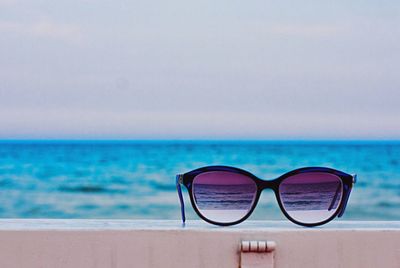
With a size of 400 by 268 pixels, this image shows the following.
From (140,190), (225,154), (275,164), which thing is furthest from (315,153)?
(140,190)

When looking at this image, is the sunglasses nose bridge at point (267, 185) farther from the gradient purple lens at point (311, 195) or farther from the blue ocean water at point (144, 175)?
the blue ocean water at point (144, 175)

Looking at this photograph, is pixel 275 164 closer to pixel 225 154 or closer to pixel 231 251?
pixel 225 154

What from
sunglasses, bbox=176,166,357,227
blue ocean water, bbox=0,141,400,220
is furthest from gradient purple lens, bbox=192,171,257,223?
blue ocean water, bbox=0,141,400,220

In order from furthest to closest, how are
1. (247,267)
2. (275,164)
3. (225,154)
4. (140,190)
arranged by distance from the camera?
1. (225,154)
2. (275,164)
3. (140,190)
4. (247,267)

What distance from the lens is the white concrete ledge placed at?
1106 millimetres

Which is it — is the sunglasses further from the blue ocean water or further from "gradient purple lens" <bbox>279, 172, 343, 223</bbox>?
the blue ocean water

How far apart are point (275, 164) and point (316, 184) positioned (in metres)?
24.6

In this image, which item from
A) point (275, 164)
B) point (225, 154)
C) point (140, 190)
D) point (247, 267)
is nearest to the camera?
point (247, 267)

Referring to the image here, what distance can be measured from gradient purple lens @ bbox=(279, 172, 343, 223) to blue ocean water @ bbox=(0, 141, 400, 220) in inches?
413

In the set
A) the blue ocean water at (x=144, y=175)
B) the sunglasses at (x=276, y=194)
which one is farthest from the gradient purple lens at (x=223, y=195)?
the blue ocean water at (x=144, y=175)

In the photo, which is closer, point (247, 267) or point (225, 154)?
point (247, 267)

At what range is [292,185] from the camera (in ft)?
3.85

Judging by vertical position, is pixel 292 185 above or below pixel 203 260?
above

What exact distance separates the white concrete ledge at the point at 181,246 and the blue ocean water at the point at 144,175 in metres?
10.5
